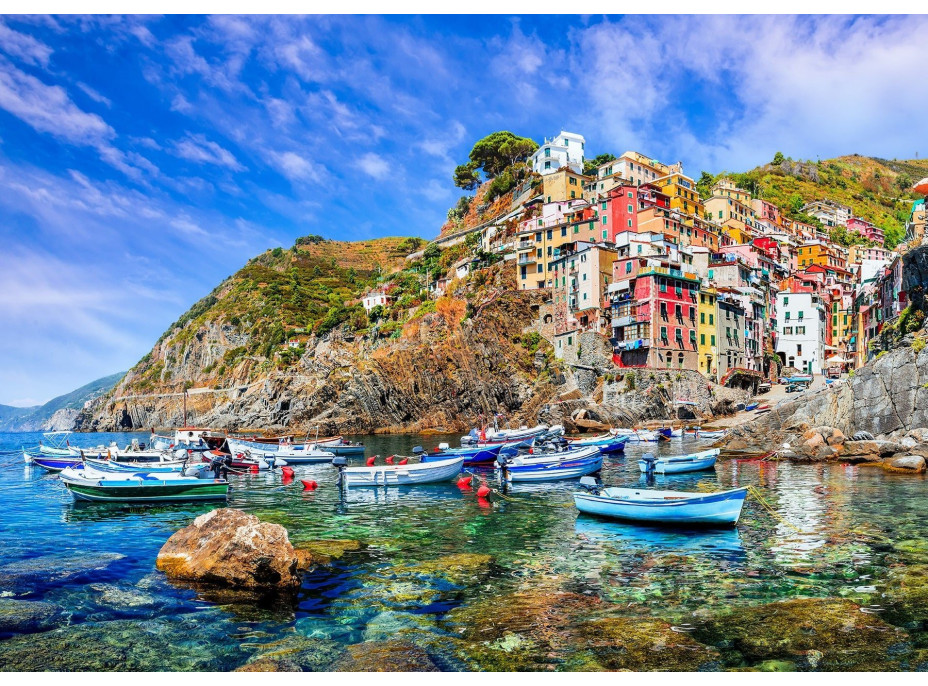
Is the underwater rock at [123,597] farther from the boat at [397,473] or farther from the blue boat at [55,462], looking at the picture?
the blue boat at [55,462]

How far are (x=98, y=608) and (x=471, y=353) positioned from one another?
6561cm

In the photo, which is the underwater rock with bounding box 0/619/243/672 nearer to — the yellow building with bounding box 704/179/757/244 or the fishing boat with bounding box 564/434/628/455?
the fishing boat with bounding box 564/434/628/455

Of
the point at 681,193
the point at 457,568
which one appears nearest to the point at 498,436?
the point at 457,568

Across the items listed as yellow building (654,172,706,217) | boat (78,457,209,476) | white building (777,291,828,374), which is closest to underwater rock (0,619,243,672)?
boat (78,457,209,476)

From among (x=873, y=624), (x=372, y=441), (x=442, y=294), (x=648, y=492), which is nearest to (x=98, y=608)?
(x=873, y=624)

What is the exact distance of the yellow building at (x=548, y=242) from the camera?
8100 cm

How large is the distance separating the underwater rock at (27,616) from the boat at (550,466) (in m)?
22.8

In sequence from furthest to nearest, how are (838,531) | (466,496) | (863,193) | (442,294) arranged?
(863,193), (442,294), (466,496), (838,531)

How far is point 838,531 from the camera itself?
63.3 ft

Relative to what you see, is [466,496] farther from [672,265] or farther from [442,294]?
[442,294]

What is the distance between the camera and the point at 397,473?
32781 mm

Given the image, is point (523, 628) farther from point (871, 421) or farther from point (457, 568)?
point (871, 421)

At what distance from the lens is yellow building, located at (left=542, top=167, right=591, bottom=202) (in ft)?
305

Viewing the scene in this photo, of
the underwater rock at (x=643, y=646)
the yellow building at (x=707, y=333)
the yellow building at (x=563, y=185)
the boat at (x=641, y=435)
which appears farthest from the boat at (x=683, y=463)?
the yellow building at (x=563, y=185)
